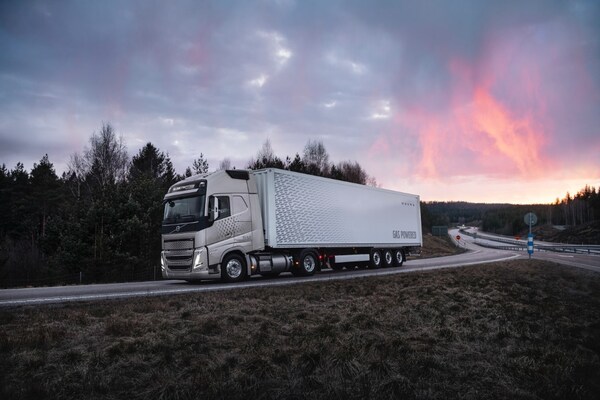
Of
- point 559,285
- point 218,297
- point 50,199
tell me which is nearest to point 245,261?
point 218,297

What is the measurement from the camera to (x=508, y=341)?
6812 millimetres

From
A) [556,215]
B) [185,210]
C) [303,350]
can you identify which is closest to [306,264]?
[185,210]

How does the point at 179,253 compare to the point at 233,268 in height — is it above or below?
A: above

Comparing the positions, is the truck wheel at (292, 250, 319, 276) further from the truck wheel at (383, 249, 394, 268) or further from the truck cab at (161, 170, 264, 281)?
the truck wheel at (383, 249, 394, 268)

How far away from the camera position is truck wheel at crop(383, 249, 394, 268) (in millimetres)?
25094

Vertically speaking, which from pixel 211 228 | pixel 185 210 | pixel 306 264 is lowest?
pixel 306 264

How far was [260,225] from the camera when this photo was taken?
1716 centimetres

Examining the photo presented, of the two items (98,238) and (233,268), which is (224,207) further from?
(98,238)

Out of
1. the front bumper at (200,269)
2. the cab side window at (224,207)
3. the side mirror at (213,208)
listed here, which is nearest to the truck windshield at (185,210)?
the side mirror at (213,208)

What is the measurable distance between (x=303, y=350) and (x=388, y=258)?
20.1 m

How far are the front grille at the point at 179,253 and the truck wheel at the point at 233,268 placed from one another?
1203 millimetres

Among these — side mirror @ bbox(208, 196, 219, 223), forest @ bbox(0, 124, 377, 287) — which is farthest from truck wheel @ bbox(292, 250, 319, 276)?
forest @ bbox(0, 124, 377, 287)

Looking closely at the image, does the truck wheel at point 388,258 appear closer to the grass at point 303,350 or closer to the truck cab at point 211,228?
the truck cab at point 211,228

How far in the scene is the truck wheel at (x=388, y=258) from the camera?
82.3 feet
